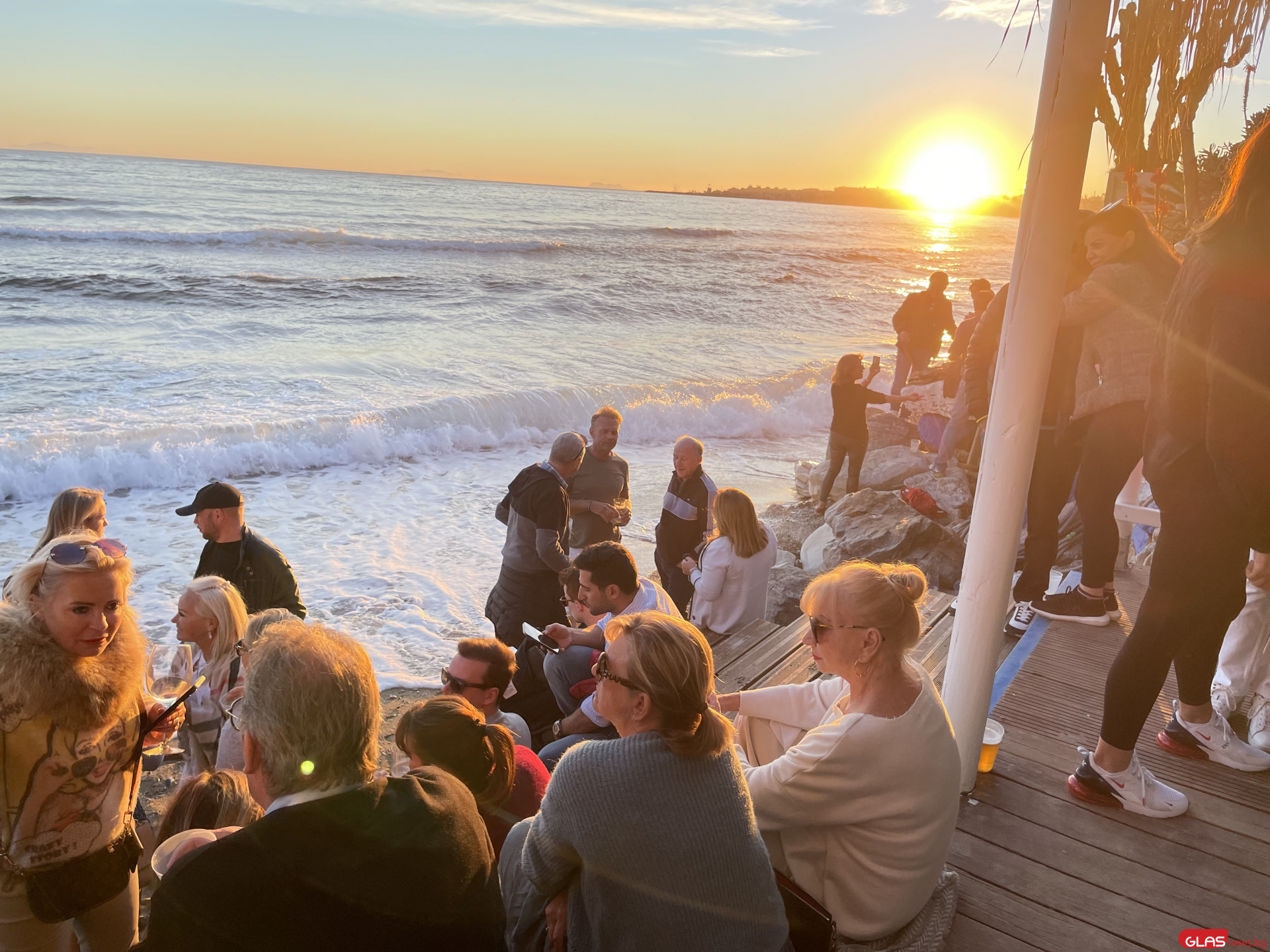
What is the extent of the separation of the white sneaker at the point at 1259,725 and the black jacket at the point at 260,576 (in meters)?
4.25

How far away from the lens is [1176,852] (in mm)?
2682

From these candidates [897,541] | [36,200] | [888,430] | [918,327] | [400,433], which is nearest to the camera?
[897,541]

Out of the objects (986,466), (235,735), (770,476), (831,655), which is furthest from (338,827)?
(770,476)

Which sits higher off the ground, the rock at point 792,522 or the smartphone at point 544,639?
the smartphone at point 544,639

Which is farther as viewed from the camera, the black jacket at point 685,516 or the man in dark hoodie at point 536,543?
the black jacket at point 685,516

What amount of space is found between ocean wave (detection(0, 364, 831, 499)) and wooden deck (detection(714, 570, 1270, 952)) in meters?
10.2

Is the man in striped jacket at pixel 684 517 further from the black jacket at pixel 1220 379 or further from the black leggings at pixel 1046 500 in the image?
the black jacket at pixel 1220 379

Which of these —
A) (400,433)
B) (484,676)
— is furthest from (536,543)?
(400,433)

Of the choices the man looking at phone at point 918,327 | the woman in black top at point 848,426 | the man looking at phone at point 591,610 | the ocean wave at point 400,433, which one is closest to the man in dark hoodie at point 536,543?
the man looking at phone at point 591,610

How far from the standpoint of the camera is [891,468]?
9422 mm

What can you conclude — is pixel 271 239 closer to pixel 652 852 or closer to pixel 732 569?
pixel 732 569

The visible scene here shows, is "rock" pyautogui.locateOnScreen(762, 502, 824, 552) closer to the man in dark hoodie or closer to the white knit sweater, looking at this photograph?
the man in dark hoodie

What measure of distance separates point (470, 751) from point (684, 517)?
3734mm

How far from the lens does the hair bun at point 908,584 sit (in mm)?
2266
